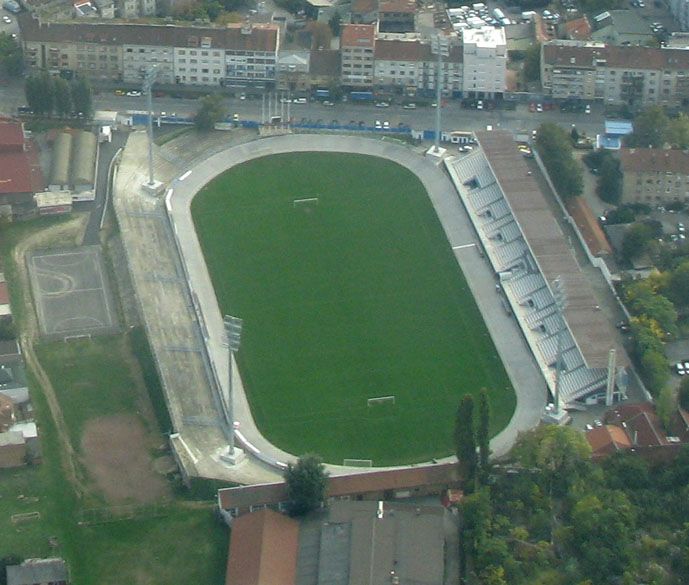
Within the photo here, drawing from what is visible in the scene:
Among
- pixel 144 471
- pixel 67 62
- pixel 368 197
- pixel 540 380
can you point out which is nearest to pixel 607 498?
pixel 540 380

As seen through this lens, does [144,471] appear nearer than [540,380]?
Yes

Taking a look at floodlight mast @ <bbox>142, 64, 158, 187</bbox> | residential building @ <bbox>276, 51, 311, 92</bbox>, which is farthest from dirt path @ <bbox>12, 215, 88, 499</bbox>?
residential building @ <bbox>276, 51, 311, 92</bbox>

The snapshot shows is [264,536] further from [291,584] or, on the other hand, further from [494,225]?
[494,225]

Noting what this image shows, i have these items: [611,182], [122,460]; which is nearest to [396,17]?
[611,182]

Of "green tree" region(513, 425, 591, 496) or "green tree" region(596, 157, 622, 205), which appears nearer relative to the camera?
"green tree" region(513, 425, 591, 496)

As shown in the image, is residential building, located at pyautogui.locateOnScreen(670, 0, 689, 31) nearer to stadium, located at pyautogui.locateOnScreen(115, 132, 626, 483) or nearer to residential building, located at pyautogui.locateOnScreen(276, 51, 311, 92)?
stadium, located at pyautogui.locateOnScreen(115, 132, 626, 483)
